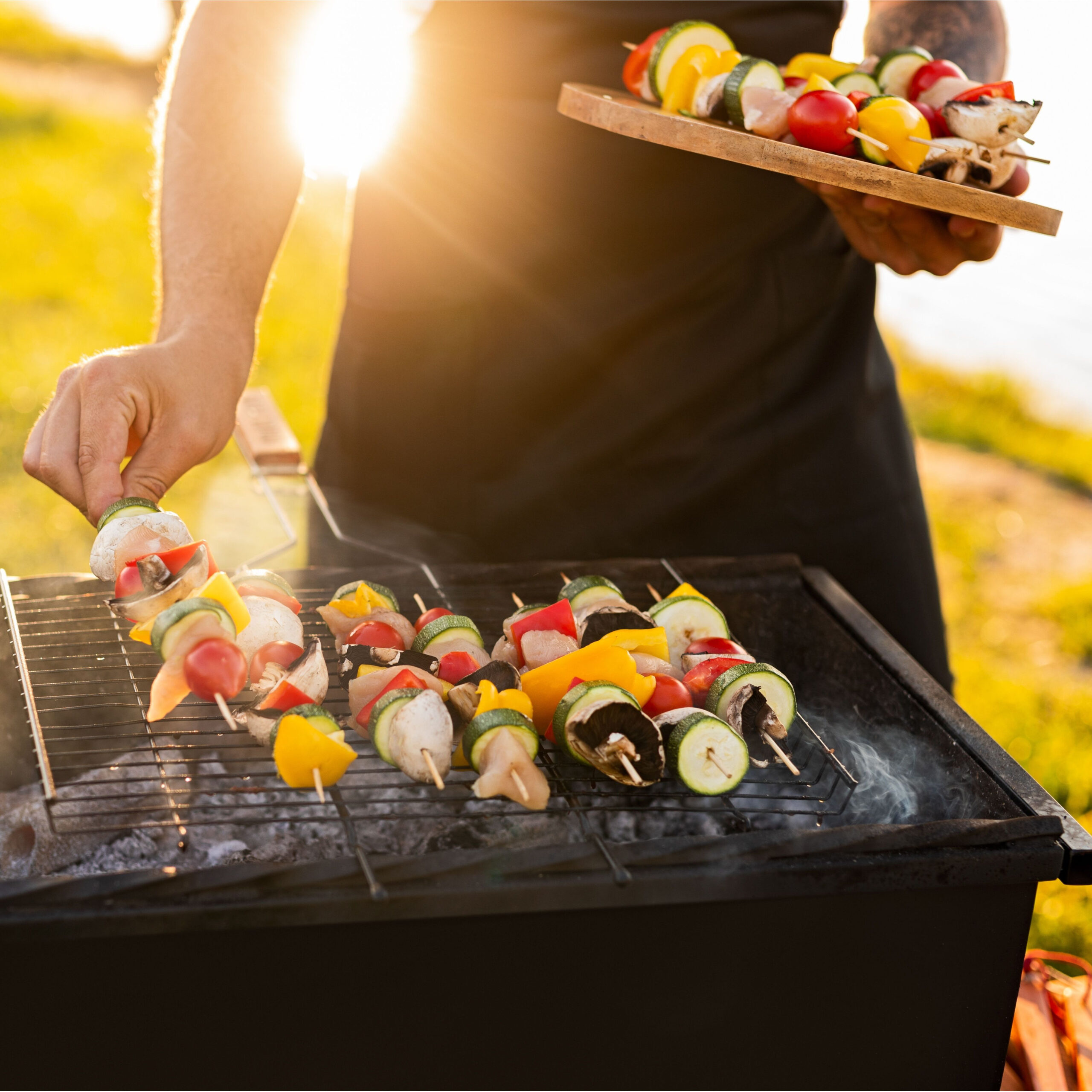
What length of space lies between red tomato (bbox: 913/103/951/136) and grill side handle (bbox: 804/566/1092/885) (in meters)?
0.91

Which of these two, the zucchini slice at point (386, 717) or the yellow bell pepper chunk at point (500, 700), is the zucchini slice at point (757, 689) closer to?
the yellow bell pepper chunk at point (500, 700)

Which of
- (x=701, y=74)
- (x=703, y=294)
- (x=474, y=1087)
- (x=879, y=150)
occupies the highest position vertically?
(x=701, y=74)

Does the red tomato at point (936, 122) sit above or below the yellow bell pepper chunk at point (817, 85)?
below

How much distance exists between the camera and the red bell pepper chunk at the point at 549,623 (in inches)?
71.9

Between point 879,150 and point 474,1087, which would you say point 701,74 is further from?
point 474,1087

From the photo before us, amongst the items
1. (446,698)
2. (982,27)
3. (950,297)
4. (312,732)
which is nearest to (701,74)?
(982,27)

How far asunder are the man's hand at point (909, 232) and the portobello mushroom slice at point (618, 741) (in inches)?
44.3

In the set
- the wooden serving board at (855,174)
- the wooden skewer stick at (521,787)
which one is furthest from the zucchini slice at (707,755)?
the wooden serving board at (855,174)

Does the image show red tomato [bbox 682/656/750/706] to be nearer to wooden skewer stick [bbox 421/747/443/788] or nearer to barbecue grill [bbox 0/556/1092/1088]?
barbecue grill [bbox 0/556/1092/1088]

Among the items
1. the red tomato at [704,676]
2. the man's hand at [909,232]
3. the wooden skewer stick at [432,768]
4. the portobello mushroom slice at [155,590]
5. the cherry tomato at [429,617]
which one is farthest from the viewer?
the man's hand at [909,232]

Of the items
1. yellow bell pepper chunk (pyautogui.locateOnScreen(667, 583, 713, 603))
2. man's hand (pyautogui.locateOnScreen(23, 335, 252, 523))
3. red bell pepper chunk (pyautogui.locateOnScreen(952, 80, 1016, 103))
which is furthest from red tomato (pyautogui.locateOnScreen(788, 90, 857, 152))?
man's hand (pyautogui.locateOnScreen(23, 335, 252, 523))

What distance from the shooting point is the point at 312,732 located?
4.91 feet

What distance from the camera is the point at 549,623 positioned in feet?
6.00

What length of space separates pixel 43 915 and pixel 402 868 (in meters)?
Answer: 0.44
